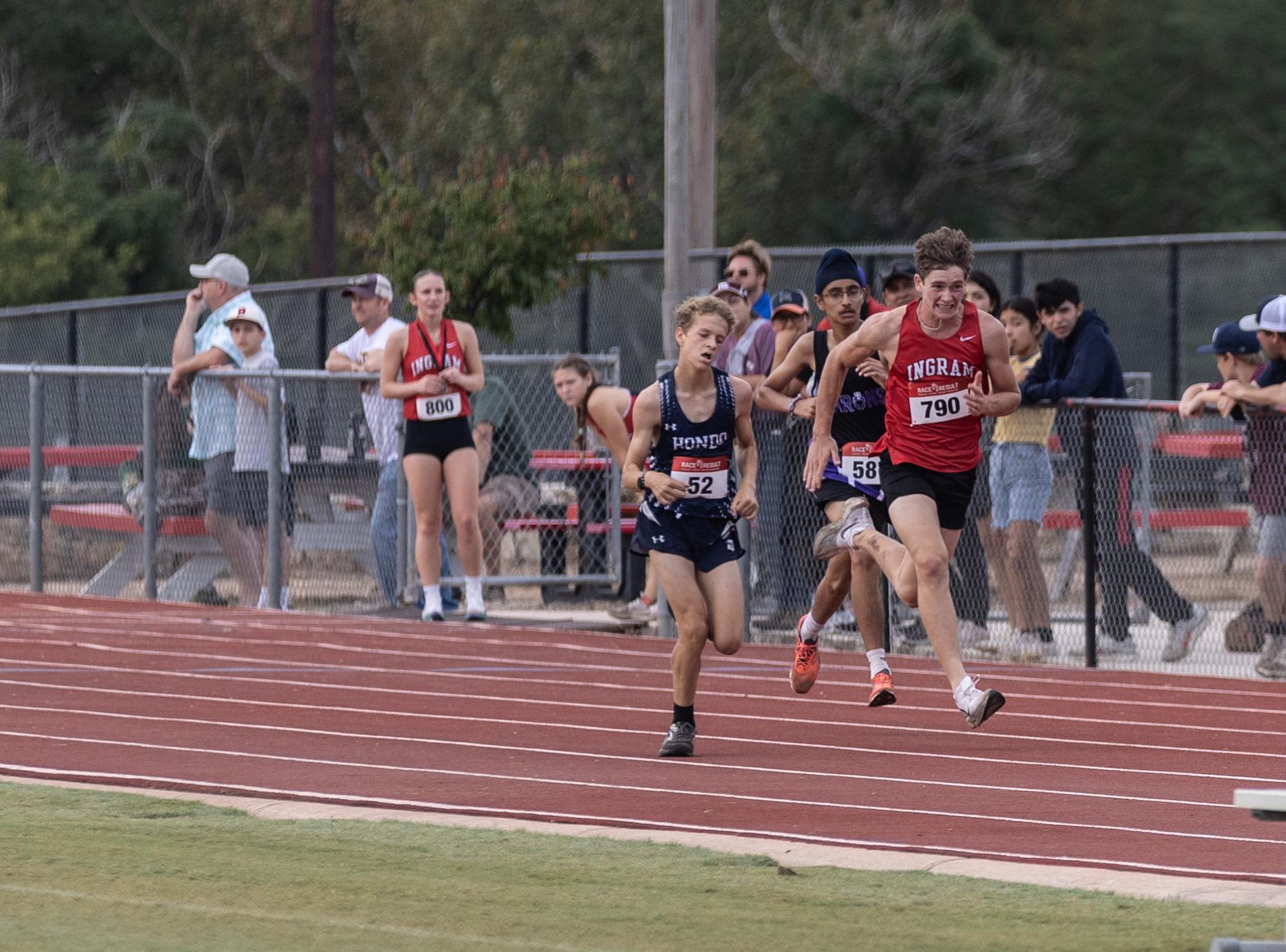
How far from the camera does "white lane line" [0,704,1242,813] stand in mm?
8477

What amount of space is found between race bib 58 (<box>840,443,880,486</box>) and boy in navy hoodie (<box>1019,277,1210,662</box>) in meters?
2.24

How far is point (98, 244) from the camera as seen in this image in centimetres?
4241

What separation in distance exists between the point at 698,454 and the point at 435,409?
15.4ft

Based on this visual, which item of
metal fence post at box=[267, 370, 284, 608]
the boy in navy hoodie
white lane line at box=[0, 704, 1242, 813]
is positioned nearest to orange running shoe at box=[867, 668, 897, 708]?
white lane line at box=[0, 704, 1242, 813]

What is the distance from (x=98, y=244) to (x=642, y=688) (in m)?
32.7

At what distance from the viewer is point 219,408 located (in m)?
15.2

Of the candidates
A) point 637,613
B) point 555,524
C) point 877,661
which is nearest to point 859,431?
point 877,661

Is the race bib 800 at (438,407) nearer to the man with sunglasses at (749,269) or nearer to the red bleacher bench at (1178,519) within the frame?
the man with sunglasses at (749,269)

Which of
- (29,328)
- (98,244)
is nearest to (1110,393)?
(29,328)

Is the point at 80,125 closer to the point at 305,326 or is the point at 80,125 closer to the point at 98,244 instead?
the point at 98,244

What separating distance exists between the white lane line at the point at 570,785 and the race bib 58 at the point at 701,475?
1436mm

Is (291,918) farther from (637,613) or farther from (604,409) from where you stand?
(637,613)

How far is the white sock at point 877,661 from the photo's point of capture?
33.3ft

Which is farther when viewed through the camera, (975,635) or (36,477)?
(36,477)
